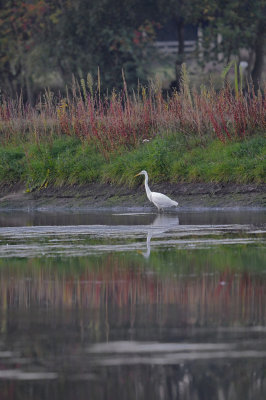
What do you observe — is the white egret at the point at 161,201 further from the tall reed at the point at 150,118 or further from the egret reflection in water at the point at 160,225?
the tall reed at the point at 150,118

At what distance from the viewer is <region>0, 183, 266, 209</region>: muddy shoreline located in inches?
711

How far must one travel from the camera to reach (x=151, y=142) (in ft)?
66.2

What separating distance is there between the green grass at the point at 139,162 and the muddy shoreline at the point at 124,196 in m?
0.16

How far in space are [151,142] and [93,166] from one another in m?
1.25

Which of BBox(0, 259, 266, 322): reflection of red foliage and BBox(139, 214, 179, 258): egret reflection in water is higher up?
BBox(0, 259, 266, 322): reflection of red foliage

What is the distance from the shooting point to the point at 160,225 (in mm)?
15109

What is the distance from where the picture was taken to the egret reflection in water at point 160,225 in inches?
507

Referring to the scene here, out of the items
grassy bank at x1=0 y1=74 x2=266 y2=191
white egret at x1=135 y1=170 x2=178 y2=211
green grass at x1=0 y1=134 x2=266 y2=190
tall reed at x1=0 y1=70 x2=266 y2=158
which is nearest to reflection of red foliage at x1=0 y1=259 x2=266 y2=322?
white egret at x1=135 y1=170 x2=178 y2=211

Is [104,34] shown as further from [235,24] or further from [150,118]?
[150,118]

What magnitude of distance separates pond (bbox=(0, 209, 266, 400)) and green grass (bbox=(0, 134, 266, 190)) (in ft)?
16.9

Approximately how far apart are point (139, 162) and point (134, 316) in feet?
39.1

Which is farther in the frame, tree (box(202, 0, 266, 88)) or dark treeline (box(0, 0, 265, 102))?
dark treeline (box(0, 0, 265, 102))

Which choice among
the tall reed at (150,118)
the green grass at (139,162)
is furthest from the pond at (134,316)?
the tall reed at (150,118)

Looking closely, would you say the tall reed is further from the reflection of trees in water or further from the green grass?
the reflection of trees in water
